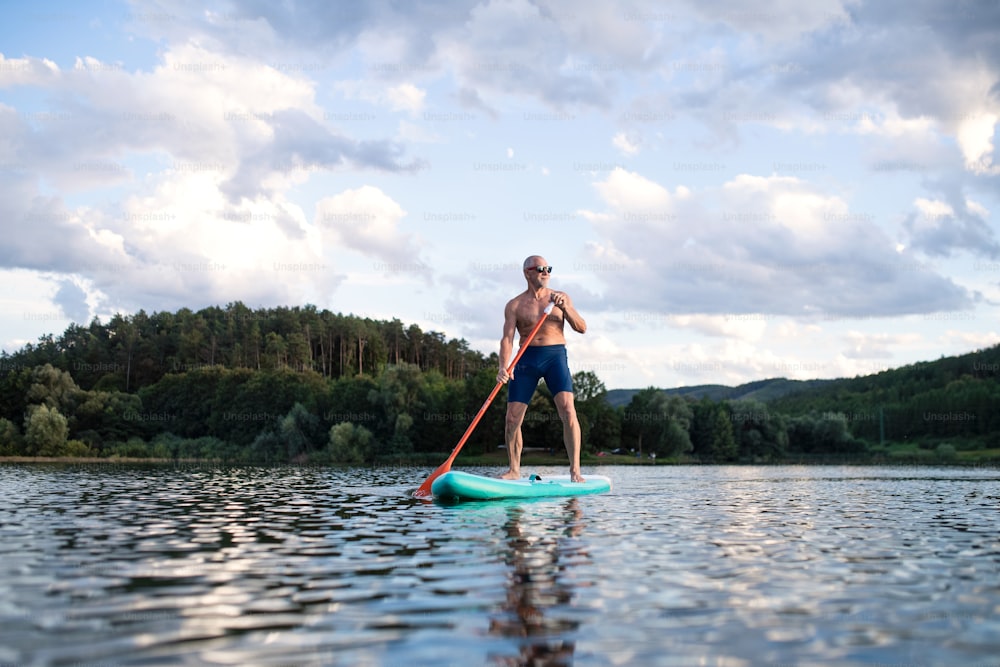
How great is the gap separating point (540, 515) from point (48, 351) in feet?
496

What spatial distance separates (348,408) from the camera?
3570 inches

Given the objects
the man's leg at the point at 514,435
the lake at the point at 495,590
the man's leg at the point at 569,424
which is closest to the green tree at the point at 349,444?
the man's leg at the point at 569,424

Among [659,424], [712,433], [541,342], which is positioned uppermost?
[659,424]

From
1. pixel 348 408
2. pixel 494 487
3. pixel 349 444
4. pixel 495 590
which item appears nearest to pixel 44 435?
pixel 349 444

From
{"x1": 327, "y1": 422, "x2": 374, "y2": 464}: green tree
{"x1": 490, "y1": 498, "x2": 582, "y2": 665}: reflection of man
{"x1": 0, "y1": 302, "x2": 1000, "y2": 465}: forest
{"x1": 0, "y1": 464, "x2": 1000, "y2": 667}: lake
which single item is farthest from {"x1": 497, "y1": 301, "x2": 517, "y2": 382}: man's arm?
{"x1": 327, "y1": 422, "x2": 374, "y2": 464}: green tree

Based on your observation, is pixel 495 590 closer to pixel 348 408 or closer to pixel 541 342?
pixel 541 342

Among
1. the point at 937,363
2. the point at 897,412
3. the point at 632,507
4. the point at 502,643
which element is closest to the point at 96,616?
the point at 502,643

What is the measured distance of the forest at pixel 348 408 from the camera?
3167 inches

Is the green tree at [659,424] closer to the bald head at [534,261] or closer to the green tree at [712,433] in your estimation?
the green tree at [712,433]

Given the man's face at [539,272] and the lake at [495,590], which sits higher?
the man's face at [539,272]

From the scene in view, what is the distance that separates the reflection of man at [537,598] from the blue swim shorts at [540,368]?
20.1ft

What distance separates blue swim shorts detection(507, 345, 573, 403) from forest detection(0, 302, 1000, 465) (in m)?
51.2

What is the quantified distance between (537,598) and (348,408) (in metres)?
87.0

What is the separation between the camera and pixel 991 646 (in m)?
4.30
